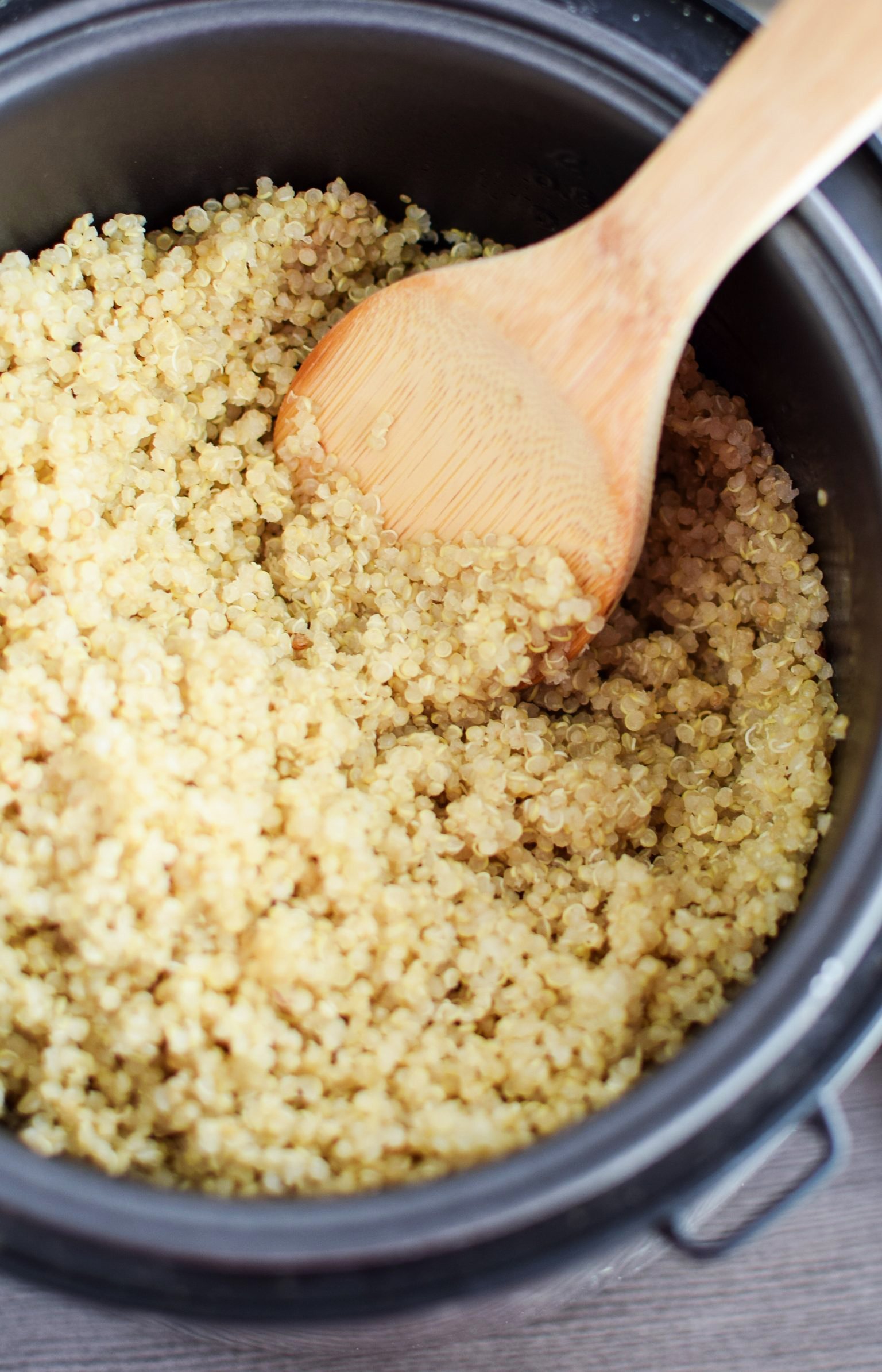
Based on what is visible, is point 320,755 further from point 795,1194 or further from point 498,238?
point 498,238

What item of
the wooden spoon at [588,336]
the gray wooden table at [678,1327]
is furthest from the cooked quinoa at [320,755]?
the gray wooden table at [678,1327]

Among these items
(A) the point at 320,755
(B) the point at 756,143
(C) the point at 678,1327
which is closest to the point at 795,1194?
(A) the point at 320,755

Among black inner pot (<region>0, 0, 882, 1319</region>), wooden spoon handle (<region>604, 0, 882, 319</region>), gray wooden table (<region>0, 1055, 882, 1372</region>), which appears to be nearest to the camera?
black inner pot (<region>0, 0, 882, 1319</region>)

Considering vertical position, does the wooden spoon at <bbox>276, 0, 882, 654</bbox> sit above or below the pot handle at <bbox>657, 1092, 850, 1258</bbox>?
above

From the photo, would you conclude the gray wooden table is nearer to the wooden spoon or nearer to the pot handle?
the pot handle

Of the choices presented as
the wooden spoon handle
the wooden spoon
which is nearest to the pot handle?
the wooden spoon

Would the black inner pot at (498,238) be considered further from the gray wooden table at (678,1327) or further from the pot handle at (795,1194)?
the gray wooden table at (678,1327)
